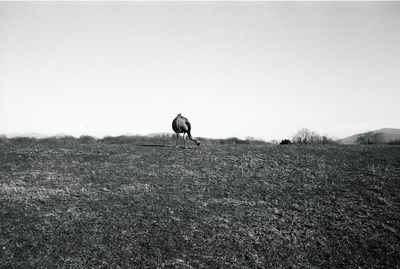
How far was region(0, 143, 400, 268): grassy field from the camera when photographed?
28.8 feet

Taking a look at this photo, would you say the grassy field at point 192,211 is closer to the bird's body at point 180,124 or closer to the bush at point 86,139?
the bird's body at point 180,124

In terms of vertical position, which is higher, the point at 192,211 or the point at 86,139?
the point at 86,139

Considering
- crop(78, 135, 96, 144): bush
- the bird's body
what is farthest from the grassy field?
crop(78, 135, 96, 144): bush

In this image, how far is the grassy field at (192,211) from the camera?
8789 mm

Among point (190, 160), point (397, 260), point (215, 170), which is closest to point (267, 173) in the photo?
point (215, 170)

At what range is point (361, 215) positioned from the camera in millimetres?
11758

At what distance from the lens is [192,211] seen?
11.2 m

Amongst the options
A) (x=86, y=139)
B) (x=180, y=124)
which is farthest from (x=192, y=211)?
(x=86, y=139)

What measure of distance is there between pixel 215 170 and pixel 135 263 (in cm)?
812

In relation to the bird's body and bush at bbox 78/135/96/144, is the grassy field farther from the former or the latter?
bush at bbox 78/135/96/144

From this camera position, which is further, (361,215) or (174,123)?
(174,123)

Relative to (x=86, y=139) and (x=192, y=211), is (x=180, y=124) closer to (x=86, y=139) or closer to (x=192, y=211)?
(x=192, y=211)

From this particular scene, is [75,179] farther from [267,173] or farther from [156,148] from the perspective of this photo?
[267,173]

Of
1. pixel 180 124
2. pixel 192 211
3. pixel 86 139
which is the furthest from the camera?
pixel 86 139
